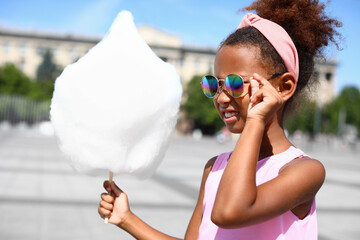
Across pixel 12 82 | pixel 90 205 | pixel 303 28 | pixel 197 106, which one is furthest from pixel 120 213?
pixel 12 82

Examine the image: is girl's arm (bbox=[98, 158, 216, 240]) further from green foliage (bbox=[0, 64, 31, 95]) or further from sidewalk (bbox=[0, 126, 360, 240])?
green foliage (bbox=[0, 64, 31, 95])

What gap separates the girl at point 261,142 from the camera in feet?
4.02

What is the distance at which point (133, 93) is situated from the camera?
1.46 m

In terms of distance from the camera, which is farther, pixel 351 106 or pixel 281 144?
pixel 351 106

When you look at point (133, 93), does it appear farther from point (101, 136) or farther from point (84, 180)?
point (84, 180)

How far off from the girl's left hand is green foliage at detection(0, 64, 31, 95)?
6711 centimetres

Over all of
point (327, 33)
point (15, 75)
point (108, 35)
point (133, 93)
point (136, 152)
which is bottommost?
point (15, 75)

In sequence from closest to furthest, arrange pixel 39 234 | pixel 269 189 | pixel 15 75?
pixel 269 189 → pixel 39 234 → pixel 15 75

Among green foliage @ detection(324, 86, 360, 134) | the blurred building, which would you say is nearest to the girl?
green foliage @ detection(324, 86, 360, 134)

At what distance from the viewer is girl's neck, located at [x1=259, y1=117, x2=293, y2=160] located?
1487 millimetres

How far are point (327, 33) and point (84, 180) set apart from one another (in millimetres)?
7805

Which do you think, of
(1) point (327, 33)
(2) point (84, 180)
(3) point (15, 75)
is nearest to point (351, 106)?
(3) point (15, 75)

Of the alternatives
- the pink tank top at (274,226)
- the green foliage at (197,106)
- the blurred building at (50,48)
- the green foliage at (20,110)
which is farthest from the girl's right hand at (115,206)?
the blurred building at (50,48)

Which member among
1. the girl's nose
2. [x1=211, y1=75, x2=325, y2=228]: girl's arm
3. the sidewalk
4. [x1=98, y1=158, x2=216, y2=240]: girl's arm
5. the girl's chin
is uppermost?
the girl's nose
